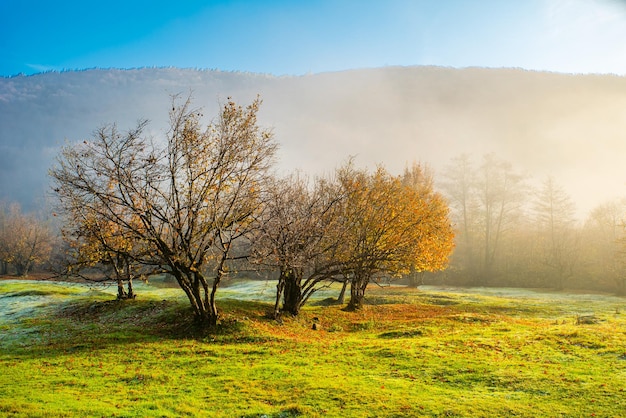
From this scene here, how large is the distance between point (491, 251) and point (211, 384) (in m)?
76.4

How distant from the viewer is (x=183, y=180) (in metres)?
24.3

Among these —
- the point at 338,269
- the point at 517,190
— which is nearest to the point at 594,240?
the point at 517,190

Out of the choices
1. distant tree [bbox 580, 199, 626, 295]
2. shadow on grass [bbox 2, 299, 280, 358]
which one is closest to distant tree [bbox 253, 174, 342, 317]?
shadow on grass [bbox 2, 299, 280, 358]

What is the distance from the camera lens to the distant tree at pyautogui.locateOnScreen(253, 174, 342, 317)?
2581 centimetres

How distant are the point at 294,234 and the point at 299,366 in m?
10.3

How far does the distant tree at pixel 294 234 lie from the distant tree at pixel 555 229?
52.7m

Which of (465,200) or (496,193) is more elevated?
(496,193)

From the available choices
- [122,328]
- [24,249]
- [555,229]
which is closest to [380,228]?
[122,328]

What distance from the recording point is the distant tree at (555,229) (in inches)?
2729

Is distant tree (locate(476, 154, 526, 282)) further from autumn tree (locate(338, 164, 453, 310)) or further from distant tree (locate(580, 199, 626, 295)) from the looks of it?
autumn tree (locate(338, 164, 453, 310))

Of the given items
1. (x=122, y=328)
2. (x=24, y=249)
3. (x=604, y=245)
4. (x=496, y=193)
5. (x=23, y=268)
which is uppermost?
(x=496, y=193)

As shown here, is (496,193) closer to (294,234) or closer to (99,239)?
(294,234)

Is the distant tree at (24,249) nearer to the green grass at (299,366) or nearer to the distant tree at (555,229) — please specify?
the green grass at (299,366)

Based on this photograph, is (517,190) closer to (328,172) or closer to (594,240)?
(594,240)
